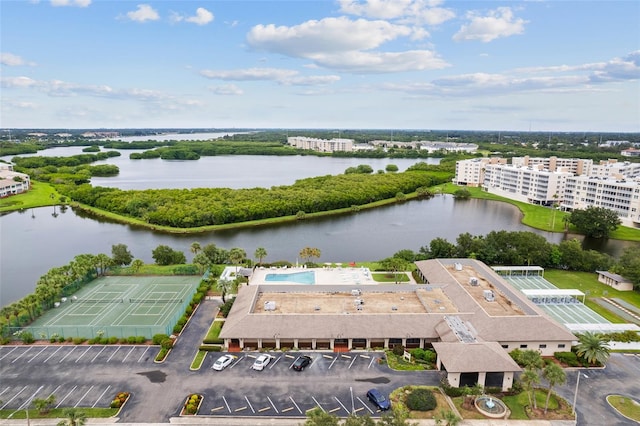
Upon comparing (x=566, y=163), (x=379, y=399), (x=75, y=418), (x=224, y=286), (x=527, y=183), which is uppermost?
(x=566, y=163)

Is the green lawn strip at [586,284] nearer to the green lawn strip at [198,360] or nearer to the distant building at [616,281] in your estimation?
the distant building at [616,281]

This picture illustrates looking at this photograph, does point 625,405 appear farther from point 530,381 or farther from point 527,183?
point 527,183

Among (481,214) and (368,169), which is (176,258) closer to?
(481,214)

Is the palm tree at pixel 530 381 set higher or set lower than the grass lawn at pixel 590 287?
higher

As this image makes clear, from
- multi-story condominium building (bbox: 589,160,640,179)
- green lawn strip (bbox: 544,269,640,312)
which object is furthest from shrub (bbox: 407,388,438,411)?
multi-story condominium building (bbox: 589,160,640,179)

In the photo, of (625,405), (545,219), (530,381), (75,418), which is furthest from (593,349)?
(545,219)

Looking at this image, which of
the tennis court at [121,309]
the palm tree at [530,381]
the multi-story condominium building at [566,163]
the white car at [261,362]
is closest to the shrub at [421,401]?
the palm tree at [530,381]
